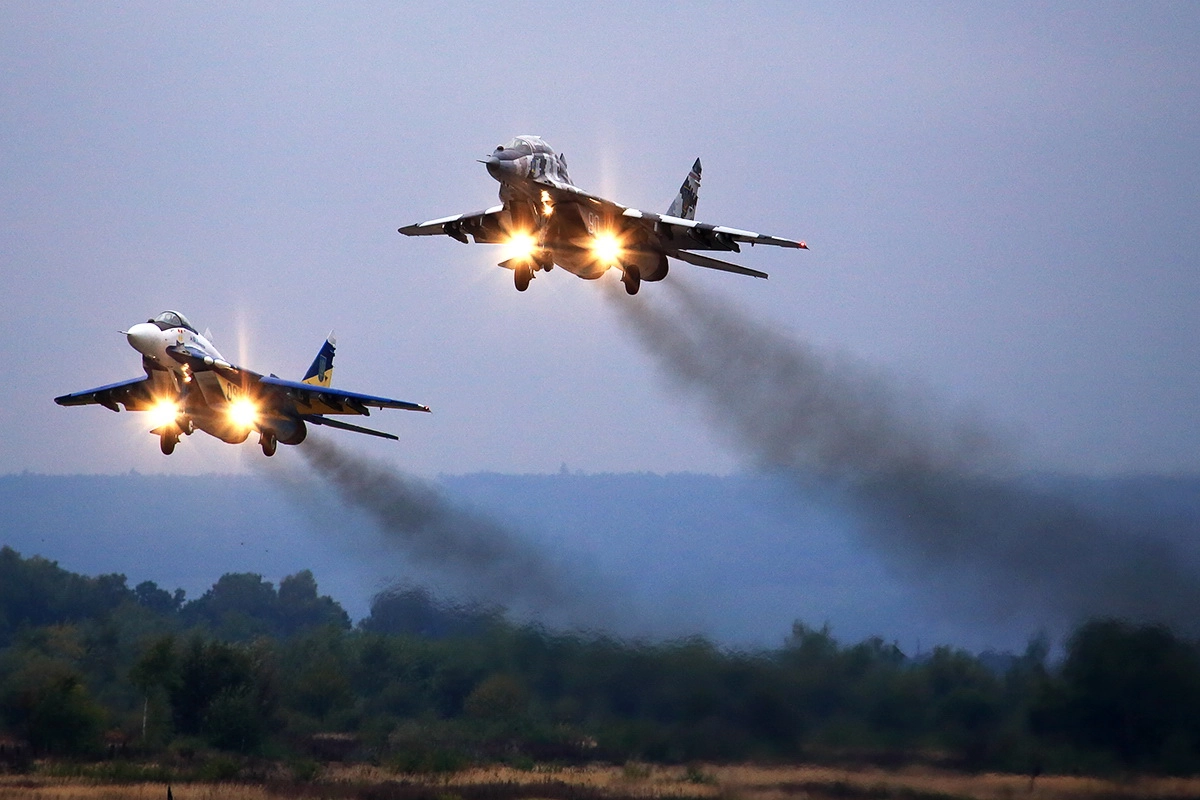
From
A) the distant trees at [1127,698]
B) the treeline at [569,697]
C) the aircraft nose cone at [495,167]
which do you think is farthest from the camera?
the aircraft nose cone at [495,167]

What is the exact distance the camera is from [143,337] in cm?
5353

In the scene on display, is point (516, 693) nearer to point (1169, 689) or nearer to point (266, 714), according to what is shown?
point (266, 714)

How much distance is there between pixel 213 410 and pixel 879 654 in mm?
24166

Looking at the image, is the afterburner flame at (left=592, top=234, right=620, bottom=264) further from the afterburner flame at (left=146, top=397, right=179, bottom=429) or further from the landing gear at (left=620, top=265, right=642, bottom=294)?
the afterburner flame at (left=146, top=397, right=179, bottom=429)

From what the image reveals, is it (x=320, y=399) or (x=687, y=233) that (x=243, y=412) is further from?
(x=687, y=233)

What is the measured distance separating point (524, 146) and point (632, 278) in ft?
17.7

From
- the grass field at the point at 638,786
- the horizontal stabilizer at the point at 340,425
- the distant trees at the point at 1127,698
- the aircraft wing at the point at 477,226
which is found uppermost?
the aircraft wing at the point at 477,226

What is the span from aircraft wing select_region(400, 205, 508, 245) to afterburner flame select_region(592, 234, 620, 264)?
10.6ft

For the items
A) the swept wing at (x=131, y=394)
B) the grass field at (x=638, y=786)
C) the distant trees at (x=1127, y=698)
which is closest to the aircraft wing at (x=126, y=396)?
the swept wing at (x=131, y=394)

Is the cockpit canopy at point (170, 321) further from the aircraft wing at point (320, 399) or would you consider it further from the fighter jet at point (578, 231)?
the fighter jet at point (578, 231)

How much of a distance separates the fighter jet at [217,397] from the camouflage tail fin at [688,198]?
12.9m

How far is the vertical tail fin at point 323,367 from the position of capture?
6200 cm

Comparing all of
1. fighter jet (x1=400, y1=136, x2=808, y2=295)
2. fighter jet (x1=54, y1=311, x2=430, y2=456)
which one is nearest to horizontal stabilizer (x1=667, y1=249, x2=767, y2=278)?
fighter jet (x1=400, y1=136, x2=808, y2=295)

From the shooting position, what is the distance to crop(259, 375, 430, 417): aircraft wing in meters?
55.4
